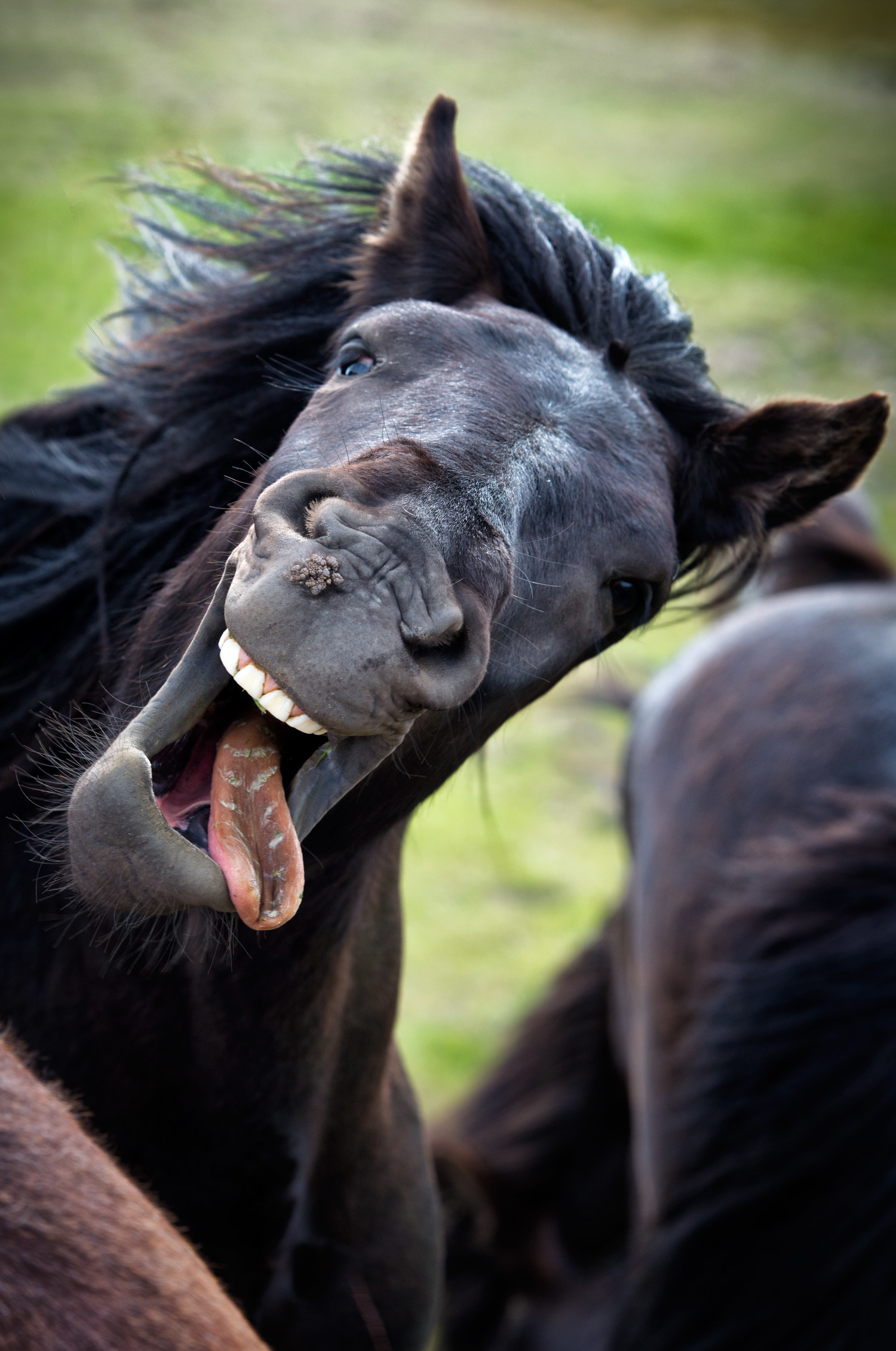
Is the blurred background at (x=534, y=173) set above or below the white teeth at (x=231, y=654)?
below

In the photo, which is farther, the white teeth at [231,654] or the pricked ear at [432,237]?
the pricked ear at [432,237]

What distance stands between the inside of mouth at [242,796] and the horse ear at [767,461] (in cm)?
68

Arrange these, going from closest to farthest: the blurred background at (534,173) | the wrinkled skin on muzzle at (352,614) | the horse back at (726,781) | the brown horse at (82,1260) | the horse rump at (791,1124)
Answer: the brown horse at (82,1260) → the wrinkled skin on muzzle at (352,614) → the horse rump at (791,1124) → the horse back at (726,781) → the blurred background at (534,173)

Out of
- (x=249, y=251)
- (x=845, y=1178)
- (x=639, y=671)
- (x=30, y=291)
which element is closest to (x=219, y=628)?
(x=249, y=251)

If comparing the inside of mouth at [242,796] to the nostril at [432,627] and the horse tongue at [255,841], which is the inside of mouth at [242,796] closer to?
the horse tongue at [255,841]

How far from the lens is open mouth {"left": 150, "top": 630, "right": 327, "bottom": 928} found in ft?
3.09

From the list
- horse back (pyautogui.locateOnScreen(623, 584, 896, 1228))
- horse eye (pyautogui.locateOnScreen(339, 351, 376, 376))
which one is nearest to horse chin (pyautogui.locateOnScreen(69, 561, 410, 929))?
horse eye (pyautogui.locateOnScreen(339, 351, 376, 376))

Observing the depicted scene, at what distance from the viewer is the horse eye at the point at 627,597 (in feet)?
4.26

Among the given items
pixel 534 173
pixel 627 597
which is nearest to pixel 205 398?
pixel 627 597

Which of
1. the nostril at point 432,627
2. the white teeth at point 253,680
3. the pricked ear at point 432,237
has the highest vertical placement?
the pricked ear at point 432,237

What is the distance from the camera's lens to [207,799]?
3.33 ft

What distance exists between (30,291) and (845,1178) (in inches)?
221

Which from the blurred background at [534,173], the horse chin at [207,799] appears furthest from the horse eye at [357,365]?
the blurred background at [534,173]

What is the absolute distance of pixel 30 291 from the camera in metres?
5.96
